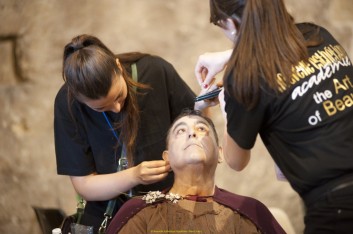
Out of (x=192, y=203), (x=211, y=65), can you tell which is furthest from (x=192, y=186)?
(x=211, y=65)

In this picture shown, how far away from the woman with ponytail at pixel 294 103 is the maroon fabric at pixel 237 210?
49 centimetres

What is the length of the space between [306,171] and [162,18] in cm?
174

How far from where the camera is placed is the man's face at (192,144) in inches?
77.0

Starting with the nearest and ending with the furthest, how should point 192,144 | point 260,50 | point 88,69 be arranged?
1. point 260,50
2. point 88,69
3. point 192,144

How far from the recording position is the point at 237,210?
1.93m

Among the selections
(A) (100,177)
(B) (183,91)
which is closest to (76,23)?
(B) (183,91)

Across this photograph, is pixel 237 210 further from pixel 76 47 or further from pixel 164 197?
pixel 76 47

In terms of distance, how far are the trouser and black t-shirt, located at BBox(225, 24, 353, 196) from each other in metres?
0.04

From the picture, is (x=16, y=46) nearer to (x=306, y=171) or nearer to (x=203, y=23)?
(x=203, y=23)

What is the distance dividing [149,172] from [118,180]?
0.15 meters

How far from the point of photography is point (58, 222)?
108 inches

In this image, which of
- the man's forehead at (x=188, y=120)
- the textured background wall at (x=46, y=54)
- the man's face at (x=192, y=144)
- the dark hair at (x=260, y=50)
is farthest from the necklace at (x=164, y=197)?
the textured background wall at (x=46, y=54)

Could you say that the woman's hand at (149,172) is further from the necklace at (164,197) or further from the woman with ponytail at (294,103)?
the woman with ponytail at (294,103)

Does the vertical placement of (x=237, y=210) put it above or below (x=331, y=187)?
below
